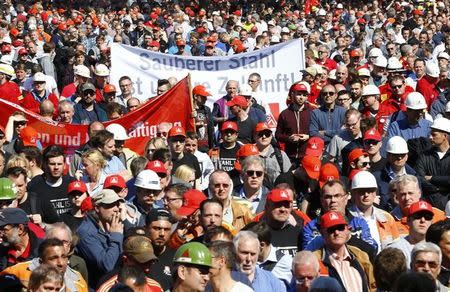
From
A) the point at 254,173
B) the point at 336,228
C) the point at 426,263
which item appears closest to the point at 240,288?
the point at 426,263

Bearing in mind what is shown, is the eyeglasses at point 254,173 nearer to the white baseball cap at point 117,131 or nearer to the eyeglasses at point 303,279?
the white baseball cap at point 117,131

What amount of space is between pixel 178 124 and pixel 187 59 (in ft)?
9.84

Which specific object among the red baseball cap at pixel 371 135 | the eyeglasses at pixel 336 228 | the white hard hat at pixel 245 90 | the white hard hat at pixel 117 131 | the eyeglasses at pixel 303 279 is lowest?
the eyeglasses at pixel 303 279

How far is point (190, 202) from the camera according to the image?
Answer: 10.8 metres

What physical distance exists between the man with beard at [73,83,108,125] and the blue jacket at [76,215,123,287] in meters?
6.02

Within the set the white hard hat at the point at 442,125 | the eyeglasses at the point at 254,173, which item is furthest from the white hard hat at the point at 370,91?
the eyeglasses at the point at 254,173

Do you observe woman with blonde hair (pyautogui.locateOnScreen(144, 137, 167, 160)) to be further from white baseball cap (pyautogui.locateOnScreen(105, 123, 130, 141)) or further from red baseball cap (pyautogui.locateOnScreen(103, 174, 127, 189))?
red baseball cap (pyautogui.locateOnScreen(103, 174, 127, 189))

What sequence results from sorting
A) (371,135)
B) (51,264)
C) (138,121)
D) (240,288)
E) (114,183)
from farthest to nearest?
1. (138,121)
2. (371,135)
3. (114,183)
4. (51,264)
5. (240,288)

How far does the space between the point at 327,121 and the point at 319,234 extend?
5.44 meters

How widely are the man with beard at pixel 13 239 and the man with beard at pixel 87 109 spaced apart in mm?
6606

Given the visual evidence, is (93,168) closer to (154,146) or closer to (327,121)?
(154,146)

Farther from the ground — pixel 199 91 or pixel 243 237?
pixel 199 91

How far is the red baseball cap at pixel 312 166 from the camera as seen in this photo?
1248cm

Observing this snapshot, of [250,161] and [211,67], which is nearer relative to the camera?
[250,161]
